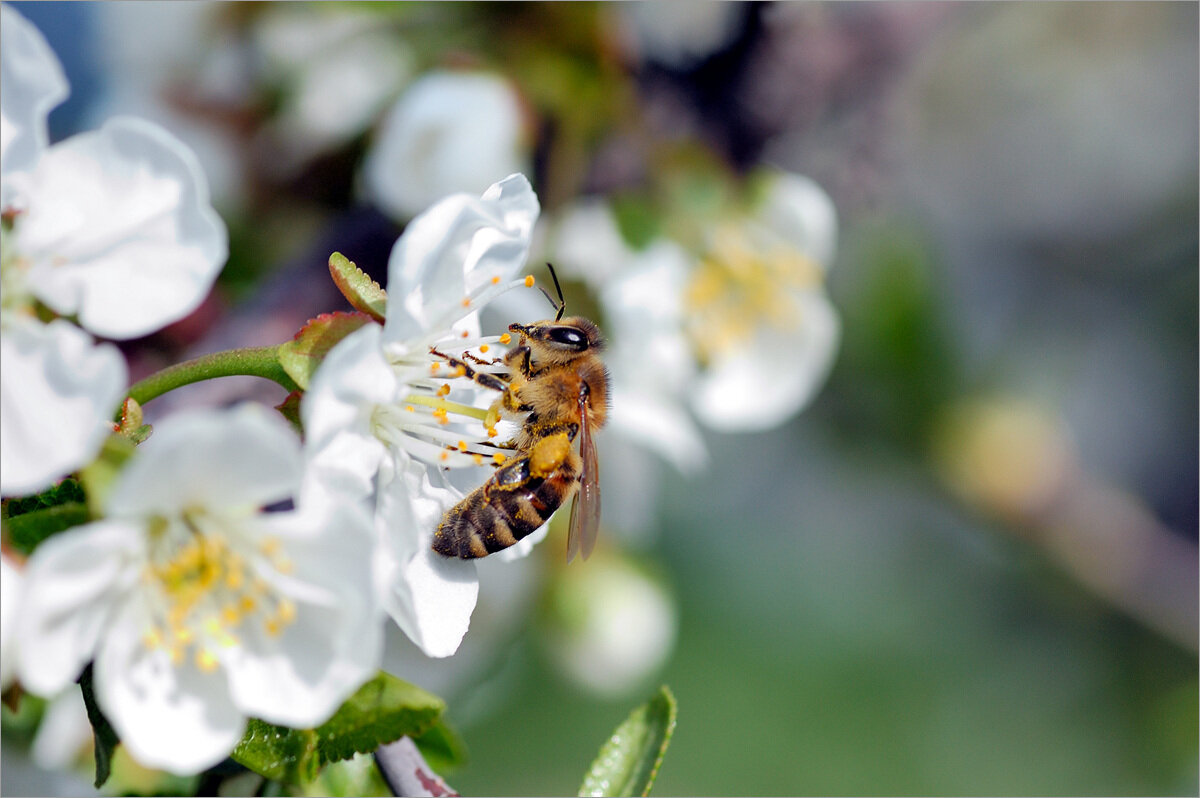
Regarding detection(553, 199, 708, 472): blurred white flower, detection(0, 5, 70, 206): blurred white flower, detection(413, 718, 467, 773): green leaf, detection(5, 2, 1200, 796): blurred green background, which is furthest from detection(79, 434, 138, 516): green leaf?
detection(553, 199, 708, 472): blurred white flower

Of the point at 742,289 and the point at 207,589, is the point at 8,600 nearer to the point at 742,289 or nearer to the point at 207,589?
the point at 207,589

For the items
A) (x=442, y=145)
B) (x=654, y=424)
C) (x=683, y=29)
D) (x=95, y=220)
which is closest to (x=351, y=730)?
(x=95, y=220)

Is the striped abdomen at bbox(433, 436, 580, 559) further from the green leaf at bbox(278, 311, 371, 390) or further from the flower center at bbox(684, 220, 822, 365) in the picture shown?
the flower center at bbox(684, 220, 822, 365)

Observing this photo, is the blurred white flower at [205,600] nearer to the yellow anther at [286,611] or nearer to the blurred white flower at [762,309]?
the yellow anther at [286,611]

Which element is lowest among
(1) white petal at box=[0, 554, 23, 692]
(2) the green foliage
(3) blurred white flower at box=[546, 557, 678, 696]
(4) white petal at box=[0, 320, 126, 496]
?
(3) blurred white flower at box=[546, 557, 678, 696]

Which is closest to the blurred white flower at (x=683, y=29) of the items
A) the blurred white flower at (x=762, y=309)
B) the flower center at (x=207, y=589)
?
the blurred white flower at (x=762, y=309)

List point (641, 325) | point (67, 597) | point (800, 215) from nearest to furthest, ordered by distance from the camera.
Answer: point (67, 597)
point (641, 325)
point (800, 215)
